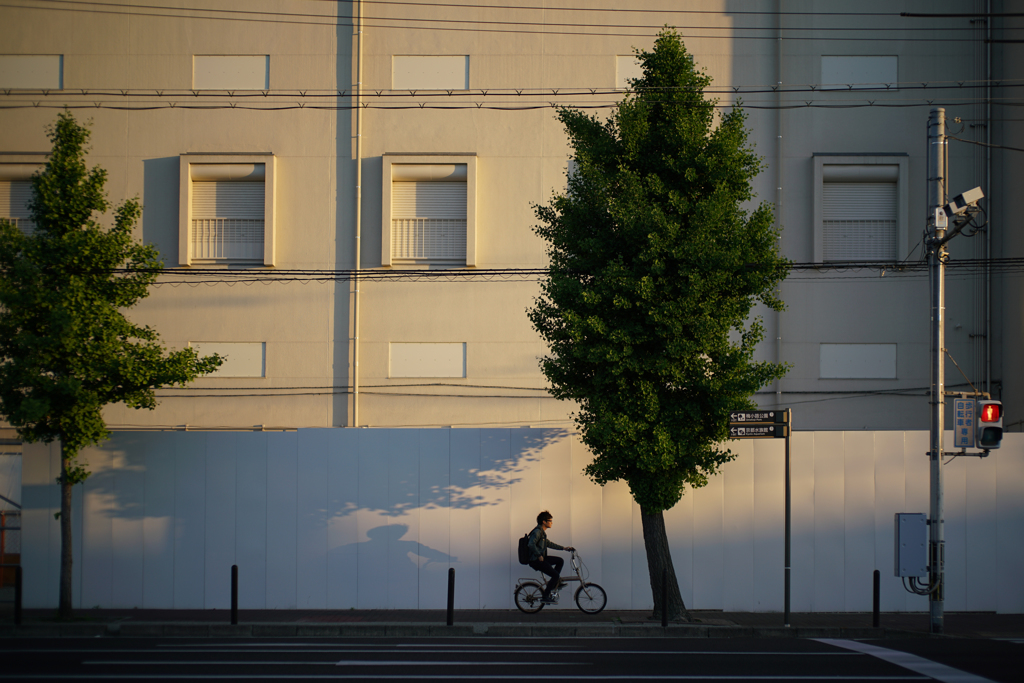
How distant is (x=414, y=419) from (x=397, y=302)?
3038 mm

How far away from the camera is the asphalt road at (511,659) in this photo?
8.29m

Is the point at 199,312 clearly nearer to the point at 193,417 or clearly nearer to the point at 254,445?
A: the point at 193,417

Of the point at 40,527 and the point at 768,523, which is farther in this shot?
the point at 40,527

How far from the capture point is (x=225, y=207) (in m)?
20.4

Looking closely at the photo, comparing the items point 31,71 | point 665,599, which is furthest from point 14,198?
point 665,599

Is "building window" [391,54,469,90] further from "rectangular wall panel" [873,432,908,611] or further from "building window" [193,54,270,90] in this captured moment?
"rectangular wall panel" [873,432,908,611]

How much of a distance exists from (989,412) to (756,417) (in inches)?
141

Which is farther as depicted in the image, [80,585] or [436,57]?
[436,57]

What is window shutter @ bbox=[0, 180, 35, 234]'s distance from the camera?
20.5 m

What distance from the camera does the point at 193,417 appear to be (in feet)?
67.0

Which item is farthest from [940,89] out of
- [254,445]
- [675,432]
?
[254,445]

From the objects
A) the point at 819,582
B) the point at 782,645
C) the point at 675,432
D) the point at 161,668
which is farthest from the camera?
the point at 819,582

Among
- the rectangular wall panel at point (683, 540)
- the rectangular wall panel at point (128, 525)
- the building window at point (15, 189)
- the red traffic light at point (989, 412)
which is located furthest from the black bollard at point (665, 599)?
the building window at point (15, 189)

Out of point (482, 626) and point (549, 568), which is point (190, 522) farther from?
point (549, 568)
